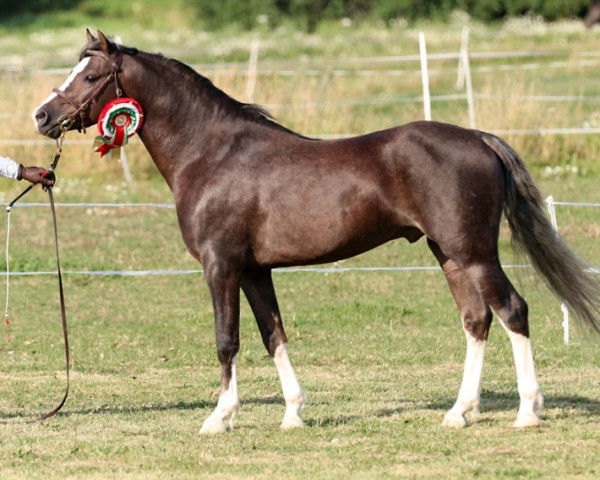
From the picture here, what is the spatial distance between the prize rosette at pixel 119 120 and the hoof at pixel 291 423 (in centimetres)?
197

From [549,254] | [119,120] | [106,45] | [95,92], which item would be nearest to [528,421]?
[549,254]

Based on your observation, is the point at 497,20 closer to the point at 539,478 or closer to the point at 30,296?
the point at 30,296

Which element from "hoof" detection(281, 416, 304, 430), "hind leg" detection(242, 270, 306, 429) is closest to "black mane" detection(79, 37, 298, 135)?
"hind leg" detection(242, 270, 306, 429)

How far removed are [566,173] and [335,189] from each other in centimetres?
1092

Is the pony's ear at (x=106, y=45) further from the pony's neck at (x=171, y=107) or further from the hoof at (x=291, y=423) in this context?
the hoof at (x=291, y=423)

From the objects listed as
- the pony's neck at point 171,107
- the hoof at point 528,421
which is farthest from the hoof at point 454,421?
the pony's neck at point 171,107

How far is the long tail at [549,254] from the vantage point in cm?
720

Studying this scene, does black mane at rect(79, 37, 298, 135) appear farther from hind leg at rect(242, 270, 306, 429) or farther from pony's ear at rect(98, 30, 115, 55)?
hind leg at rect(242, 270, 306, 429)

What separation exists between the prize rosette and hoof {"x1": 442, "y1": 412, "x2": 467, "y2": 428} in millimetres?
2555

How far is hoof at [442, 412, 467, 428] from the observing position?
23.4 ft

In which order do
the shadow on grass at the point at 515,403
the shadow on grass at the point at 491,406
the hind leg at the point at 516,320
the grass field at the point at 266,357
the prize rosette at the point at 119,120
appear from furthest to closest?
the shadow on grass at the point at 515,403 → the shadow on grass at the point at 491,406 → the prize rosette at the point at 119,120 → the hind leg at the point at 516,320 → the grass field at the point at 266,357

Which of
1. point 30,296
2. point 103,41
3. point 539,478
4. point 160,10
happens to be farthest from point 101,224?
point 160,10

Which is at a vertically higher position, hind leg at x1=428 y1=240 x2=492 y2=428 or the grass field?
hind leg at x1=428 y1=240 x2=492 y2=428

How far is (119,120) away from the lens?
739 cm
